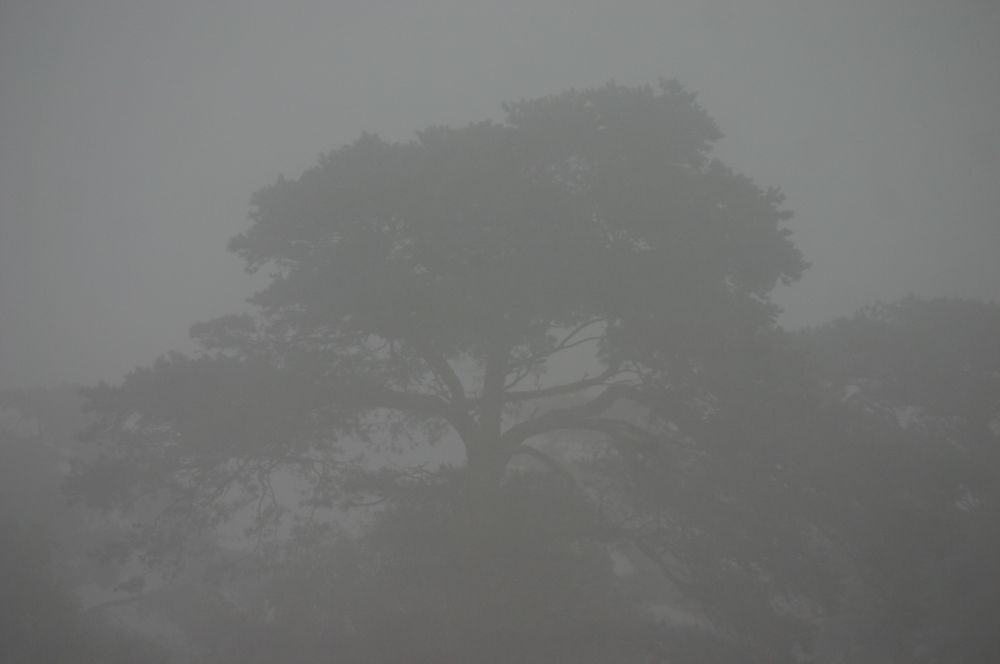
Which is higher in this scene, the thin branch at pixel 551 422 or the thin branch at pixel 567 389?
the thin branch at pixel 567 389

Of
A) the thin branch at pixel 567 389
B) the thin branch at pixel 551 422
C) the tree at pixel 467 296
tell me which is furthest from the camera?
the thin branch at pixel 551 422

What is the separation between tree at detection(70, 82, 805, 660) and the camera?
9.25m

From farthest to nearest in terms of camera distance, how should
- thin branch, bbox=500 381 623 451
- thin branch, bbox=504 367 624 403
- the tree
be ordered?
thin branch, bbox=500 381 623 451 → thin branch, bbox=504 367 624 403 → the tree

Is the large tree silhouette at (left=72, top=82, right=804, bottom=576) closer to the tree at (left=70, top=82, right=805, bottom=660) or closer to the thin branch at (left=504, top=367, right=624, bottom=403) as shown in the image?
the tree at (left=70, top=82, right=805, bottom=660)

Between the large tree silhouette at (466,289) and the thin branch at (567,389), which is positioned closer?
the large tree silhouette at (466,289)

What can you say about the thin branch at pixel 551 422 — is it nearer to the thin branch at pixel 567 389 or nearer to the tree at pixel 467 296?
the thin branch at pixel 567 389

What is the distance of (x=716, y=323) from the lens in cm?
875

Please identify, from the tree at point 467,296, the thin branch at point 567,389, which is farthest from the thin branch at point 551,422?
the tree at point 467,296

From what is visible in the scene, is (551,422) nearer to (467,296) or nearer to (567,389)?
(567,389)

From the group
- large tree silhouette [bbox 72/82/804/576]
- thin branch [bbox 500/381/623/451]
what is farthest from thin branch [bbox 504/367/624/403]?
large tree silhouette [bbox 72/82/804/576]

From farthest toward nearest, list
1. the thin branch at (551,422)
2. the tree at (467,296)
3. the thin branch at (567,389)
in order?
the thin branch at (551,422) → the thin branch at (567,389) → the tree at (467,296)

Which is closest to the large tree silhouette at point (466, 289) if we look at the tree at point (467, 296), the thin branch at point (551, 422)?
the tree at point (467, 296)

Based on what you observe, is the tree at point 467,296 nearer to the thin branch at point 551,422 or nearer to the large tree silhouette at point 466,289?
Result: the large tree silhouette at point 466,289

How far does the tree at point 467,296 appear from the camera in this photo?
9250 mm
